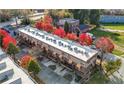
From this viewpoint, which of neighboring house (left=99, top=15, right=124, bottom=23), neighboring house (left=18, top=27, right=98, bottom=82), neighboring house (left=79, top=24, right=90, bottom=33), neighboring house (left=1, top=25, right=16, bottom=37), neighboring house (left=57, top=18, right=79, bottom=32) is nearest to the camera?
neighboring house (left=18, top=27, right=98, bottom=82)

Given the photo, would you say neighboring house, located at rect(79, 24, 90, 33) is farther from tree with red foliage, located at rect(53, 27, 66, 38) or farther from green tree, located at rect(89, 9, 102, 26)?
tree with red foliage, located at rect(53, 27, 66, 38)

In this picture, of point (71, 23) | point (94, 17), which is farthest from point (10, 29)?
point (94, 17)

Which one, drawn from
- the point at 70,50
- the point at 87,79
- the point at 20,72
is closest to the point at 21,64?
the point at 20,72

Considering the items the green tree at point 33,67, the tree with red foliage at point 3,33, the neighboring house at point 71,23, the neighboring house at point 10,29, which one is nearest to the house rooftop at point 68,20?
the neighboring house at point 71,23

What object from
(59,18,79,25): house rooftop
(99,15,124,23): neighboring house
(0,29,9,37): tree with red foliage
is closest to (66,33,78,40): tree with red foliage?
(59,18,79,25): house rooftop

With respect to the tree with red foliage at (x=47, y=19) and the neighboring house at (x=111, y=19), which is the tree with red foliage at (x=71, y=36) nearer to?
the tree with red foliage at (x=47, y=19)

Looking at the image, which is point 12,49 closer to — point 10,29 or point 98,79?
point 10,29

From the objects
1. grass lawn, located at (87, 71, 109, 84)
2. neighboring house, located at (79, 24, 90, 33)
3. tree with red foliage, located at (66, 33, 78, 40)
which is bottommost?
grass lawn, located at (87, 71, 109, 84)
